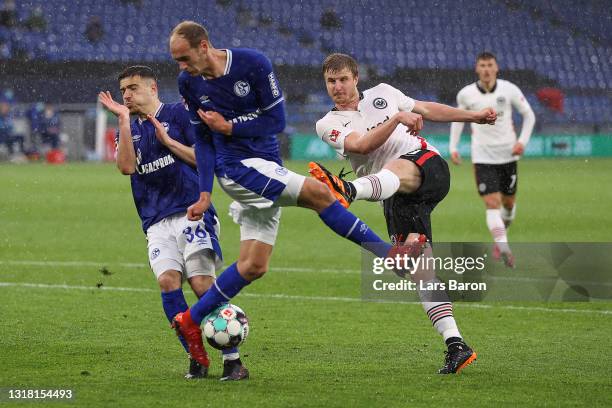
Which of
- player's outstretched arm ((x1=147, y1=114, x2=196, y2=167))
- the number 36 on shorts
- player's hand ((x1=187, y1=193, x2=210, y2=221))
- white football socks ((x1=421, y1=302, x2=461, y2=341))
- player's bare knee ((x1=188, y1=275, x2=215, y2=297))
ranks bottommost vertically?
white football socks ((x1=421, y1=302, x2=461, y2=341))

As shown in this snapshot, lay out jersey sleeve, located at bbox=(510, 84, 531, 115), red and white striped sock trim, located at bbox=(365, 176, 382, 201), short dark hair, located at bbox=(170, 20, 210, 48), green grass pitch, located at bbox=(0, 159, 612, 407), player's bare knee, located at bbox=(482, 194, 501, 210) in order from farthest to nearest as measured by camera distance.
A: jersey sleeve, located at bbox=(510, 84, 531, 115) < player's bare knee, located at bbox=(482, 194, 501, 210) < red and white striped sock trim, located at bbox=(365, 176, 382, 201) < short dark hair, located at bbox=(170, 20, 210, 48) < green grass pitch, located at bbox=(0, 159, 612, 407)

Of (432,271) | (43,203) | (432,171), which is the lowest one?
(43,203)

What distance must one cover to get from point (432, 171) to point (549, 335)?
68.4 inches

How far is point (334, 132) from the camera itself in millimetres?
6633

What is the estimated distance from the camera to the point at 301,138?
100 feet

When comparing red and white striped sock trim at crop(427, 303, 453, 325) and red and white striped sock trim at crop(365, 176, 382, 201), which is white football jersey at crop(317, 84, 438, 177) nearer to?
red and white striped sock trim at crop(365, 176, 382, 201)

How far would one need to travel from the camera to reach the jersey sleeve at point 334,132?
21.6 feet

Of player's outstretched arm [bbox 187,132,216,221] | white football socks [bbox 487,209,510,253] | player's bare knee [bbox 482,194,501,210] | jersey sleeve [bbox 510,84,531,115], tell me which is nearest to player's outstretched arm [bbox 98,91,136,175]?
player's outstretched arm [bbox 187,132,216,221]

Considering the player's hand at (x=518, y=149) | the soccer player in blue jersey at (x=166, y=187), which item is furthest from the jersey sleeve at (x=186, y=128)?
the player's hand at (x=518, y=149)

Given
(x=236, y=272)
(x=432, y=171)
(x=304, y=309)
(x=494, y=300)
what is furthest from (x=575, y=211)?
(x=236, y=272)

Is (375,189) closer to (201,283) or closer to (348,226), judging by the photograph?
(348,226)

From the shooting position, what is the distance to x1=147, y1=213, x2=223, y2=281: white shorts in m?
6.09

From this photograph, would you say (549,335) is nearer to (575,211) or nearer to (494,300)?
(494,300)

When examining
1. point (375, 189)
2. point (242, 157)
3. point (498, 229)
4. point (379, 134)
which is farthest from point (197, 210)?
point (498, 229)
